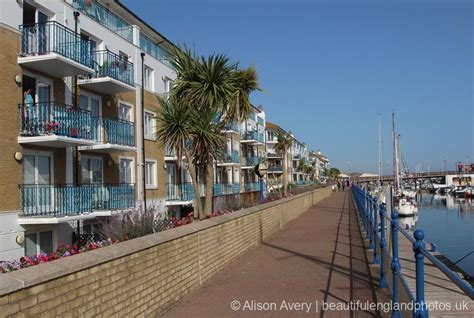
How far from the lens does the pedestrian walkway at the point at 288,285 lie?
23.4 ft

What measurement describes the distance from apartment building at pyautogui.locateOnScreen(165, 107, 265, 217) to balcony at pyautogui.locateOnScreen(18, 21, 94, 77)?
6.15 metres

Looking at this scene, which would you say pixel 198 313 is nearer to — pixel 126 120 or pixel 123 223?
pixel 123 223

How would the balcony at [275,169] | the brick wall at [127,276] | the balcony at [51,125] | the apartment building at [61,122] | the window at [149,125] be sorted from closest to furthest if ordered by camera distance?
the brick wall at [127,276] < the apartment building at [61,122] < the balcony at [51,125] < the window at [149,125] < the balcony at [275,169]

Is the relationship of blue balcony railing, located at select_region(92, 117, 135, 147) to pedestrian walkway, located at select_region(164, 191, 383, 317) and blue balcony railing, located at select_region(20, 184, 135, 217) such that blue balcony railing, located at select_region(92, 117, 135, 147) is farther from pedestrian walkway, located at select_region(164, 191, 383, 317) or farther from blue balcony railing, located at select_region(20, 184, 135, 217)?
pedestrian walkway, located at select_region(164, 191, 383, 317)

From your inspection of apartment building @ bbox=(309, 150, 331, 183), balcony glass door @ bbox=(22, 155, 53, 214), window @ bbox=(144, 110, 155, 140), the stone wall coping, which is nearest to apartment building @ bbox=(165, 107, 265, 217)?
window @ bbox=(144, 110, 155, 140)

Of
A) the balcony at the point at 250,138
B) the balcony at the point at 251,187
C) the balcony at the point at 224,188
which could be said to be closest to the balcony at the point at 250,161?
the balcony at the point at 250,138

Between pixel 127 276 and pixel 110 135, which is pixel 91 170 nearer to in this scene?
pixel 110 135

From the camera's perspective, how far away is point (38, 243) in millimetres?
16984

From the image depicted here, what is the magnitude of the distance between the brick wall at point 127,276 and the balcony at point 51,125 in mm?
8496

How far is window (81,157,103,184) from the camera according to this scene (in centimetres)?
2073

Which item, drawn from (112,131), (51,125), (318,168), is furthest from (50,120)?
(318,168)

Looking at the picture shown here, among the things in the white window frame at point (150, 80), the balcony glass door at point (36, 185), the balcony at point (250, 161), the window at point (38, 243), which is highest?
the white window frame at point (150, 80)

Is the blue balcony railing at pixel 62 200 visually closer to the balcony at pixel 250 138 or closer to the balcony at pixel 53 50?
the balcony at pixel 53 50

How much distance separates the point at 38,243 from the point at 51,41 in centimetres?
A: 717
